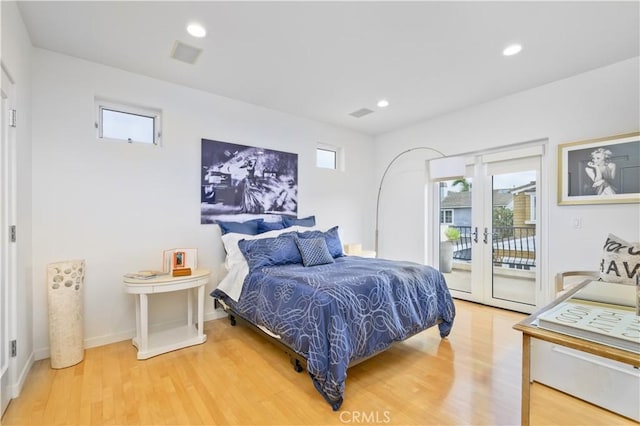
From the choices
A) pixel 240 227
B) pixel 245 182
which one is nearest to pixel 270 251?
pixel 240 227

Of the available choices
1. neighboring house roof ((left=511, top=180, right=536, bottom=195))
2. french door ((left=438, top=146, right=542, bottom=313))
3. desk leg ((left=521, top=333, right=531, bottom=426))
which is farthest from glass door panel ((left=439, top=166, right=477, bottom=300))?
desk leg ((left=521, top=333, right=531, bottom=426))

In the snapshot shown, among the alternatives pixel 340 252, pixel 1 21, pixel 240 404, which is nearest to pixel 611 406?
pixel 240 404

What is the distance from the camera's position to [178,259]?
2814 millimetres

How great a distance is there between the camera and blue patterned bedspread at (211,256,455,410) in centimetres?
190

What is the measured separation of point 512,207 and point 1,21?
4988mm

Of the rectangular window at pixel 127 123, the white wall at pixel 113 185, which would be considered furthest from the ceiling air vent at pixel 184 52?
the rectangular window at pixel 127 123

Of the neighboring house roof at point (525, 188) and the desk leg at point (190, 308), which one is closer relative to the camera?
the desk leg at point (190, 308)

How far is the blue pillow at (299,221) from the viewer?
155 inches

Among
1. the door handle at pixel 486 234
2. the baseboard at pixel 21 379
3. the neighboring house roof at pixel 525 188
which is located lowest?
the baseboard at pixel 21 379

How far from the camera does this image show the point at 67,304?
2369mm

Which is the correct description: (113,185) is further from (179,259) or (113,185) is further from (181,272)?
(181,272)

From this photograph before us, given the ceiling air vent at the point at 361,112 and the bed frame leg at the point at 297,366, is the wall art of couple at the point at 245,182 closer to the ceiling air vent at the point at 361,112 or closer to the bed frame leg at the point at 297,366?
the ceiling air vent at the point at 361,112

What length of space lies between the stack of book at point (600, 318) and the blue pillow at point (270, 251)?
7.18 feet

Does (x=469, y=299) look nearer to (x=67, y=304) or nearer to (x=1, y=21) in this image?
(x=67, y=304)
